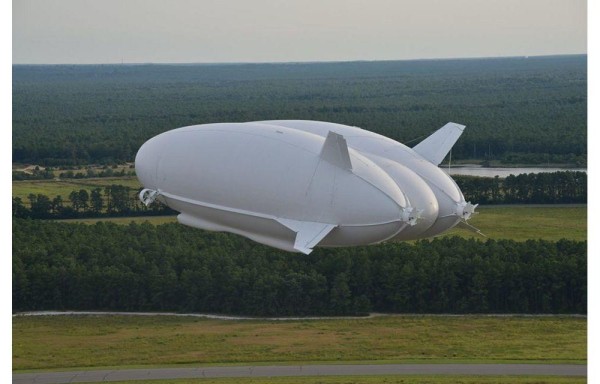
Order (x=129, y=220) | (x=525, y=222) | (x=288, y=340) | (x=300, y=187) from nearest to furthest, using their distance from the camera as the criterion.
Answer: (x=300, y=187) → (x=288, y=340) → (x=525, y=222) → (x=129, y=220)

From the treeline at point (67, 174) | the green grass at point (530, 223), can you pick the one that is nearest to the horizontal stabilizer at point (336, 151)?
the green grass at point (530, 223)

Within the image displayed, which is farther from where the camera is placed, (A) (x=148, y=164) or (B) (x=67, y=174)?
(B) (x=67, y=174)

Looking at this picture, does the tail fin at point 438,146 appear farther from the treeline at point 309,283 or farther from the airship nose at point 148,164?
the treeline at point 309,283

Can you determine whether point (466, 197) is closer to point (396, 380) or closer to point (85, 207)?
point (85, 207)

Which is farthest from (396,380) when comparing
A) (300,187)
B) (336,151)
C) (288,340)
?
(336,151)

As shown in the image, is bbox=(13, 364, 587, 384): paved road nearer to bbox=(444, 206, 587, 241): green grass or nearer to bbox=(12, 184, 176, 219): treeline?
bbox=(444, 206, 587, 241): green grass

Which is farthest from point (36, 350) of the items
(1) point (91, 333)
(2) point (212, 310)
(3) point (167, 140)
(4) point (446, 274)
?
(4) point (446, 274)

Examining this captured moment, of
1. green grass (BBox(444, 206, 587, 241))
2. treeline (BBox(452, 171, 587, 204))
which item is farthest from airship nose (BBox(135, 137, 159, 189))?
treeline (BBox(452, 171, 587, 204))

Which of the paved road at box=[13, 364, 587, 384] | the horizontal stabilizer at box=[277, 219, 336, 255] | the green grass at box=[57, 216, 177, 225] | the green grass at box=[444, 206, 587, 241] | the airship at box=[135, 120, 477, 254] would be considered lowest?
the green grass at box=[444, 206, 587, 241]
